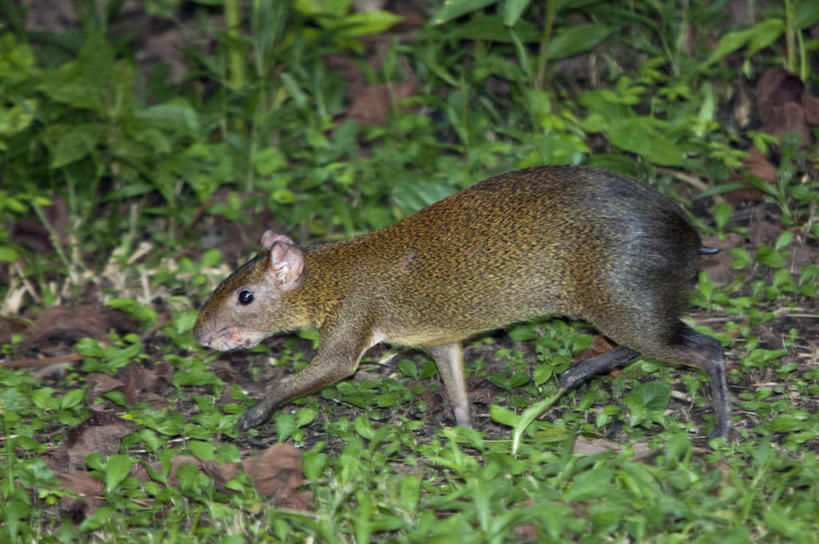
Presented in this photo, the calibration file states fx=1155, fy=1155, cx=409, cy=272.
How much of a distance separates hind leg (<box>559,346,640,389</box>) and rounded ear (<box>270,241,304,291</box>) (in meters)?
1.31

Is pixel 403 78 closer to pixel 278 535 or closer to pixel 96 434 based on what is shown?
pixel 96 434

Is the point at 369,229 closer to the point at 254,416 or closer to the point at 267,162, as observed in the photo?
the point at 267,162

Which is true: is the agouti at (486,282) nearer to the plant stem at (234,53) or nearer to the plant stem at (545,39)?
the plant stem at (545,39)

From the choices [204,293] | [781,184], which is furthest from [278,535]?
[781,184]

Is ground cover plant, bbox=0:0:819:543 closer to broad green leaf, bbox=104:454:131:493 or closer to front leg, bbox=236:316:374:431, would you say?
broad green leaf, bbox=104:454:131:493

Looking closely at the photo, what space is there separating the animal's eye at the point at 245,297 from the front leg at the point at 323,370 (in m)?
0.37

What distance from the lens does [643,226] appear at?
16.0ft

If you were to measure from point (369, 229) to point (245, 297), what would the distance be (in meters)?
1.49

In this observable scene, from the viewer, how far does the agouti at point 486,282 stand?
4.90m

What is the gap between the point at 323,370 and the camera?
5.14 m

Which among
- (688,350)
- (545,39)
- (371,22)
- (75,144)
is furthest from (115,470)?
(371,22)

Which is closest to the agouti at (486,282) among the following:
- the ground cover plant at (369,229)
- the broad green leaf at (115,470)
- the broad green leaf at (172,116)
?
the ground cover plant at (369,229)

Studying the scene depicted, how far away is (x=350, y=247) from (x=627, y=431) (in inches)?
61.6

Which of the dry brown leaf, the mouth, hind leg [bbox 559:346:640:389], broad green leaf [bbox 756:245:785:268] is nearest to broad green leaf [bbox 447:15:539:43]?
broad green leaf [bbox 756:245:785:268]
